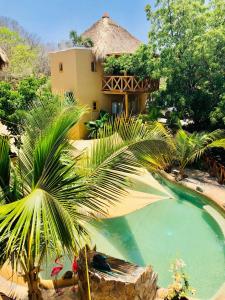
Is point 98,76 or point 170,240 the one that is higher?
point 98,76

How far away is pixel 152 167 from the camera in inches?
199

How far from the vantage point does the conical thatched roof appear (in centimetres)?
1973

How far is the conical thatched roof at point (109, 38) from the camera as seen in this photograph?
19.7 meters

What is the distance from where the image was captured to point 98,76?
20.9m

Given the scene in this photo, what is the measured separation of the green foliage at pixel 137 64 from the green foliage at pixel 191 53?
0.44 metres

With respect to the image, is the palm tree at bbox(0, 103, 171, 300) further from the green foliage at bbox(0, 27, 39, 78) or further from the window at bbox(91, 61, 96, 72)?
the green foliage at bbox(0, 27, 39, 78)

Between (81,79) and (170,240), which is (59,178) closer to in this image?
(170,240)

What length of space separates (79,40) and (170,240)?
15.6m

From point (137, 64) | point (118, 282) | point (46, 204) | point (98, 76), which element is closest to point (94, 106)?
point (98, 76)

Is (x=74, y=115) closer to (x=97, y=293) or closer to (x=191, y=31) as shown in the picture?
(x=97, y=293)

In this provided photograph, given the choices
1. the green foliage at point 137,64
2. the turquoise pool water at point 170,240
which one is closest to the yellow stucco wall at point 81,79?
the green foliage at point 137,64

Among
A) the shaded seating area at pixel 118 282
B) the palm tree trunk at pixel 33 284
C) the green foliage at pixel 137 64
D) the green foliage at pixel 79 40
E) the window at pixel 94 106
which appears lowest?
the shaded seating area at pixel 118 282

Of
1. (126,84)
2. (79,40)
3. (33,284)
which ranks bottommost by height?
(33,284)

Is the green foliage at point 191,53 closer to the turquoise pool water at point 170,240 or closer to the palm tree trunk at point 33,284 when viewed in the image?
the turquoise pool water at point 170,240
